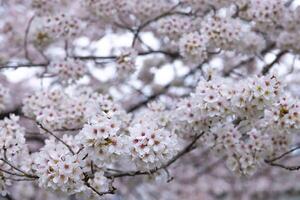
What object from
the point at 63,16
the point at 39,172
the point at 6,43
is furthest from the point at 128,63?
the point at 6,43

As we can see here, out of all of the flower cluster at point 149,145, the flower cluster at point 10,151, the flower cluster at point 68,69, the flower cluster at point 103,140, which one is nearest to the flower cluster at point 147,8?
the flower cluster at point 68,69

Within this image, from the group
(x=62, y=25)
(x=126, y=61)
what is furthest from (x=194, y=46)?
(x=62, y=25)

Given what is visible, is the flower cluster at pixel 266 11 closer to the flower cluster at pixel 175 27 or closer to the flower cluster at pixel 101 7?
the flower cluster at pixel 175 27

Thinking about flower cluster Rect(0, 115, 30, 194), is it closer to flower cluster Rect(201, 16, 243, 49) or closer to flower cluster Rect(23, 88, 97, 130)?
flower cluster Rect(23, 88, 97, 130)

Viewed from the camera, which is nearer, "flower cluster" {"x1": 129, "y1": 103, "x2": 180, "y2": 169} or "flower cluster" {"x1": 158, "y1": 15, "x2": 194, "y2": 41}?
"flower cluster" {"x1": 129, "y1": 103, "x2": 180, "y2": 169}

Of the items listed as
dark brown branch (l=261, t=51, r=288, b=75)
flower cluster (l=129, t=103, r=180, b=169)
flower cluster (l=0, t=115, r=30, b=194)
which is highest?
flower cluster (l=129, t=103, r=180, b=169)

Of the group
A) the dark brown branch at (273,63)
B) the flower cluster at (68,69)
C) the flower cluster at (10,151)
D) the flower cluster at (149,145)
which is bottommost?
the dark brown branch at (273,63)

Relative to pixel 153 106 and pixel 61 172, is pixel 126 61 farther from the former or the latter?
pixel 61 172

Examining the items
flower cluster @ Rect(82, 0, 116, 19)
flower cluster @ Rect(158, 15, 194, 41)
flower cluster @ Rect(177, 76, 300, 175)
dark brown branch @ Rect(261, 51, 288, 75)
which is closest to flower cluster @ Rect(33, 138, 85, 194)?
flower cluster @ Rect(177, 76, 300, 175)
